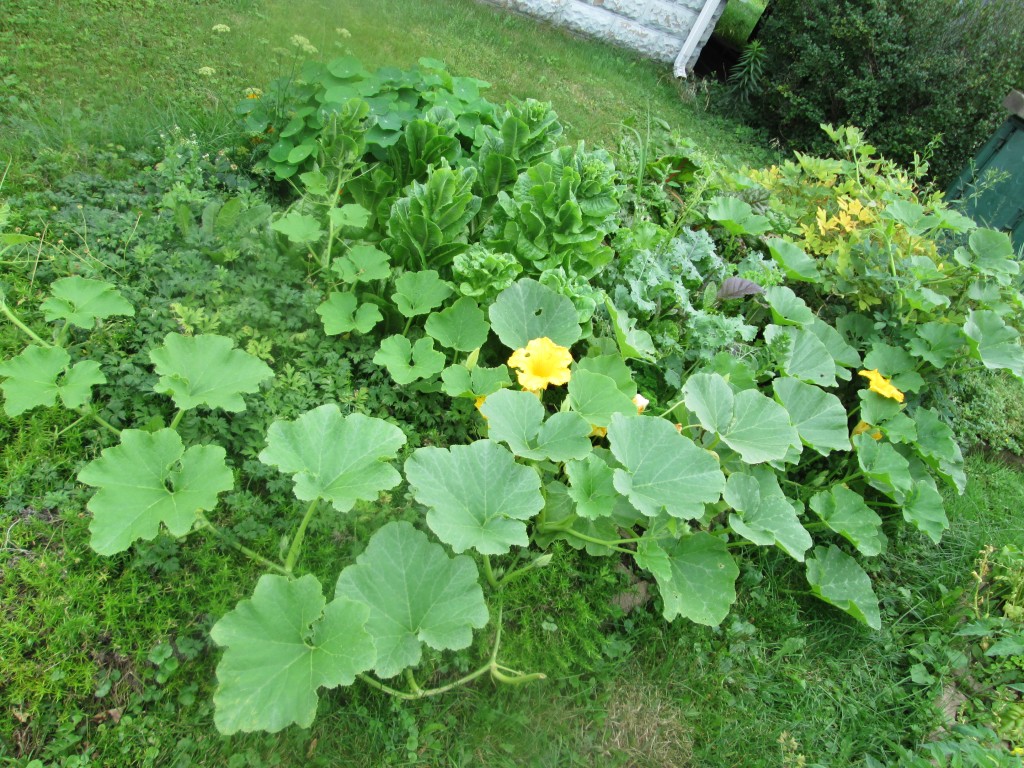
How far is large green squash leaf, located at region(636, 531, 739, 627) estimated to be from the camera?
196cm

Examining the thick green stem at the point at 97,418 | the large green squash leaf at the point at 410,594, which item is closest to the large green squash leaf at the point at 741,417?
the large green squash leaf at the point at 410,594

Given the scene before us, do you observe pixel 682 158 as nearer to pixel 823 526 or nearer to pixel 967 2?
pixel 823 526

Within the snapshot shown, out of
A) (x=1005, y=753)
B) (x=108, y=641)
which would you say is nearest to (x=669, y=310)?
(x=1005, y=753)

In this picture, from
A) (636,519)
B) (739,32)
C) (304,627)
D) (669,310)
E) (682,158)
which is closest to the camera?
(304,627)

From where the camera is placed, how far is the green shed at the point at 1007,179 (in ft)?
15.4

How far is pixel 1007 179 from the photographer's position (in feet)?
15.5

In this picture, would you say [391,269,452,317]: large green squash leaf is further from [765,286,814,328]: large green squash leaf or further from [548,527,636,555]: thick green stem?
[765,286,814,328]: large green squash leaf

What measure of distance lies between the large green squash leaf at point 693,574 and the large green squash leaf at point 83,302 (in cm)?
183

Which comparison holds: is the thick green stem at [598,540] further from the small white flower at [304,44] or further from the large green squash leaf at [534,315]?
the small white flower at [304,44]

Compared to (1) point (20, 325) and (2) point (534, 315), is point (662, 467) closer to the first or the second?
(2) point (534, 315)

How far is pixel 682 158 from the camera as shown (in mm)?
3547

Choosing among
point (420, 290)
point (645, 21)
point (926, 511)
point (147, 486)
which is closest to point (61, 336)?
point (147, 486)

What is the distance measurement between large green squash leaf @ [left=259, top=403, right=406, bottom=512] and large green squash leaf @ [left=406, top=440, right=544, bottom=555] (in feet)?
0.32

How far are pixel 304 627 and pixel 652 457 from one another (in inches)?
42.7
